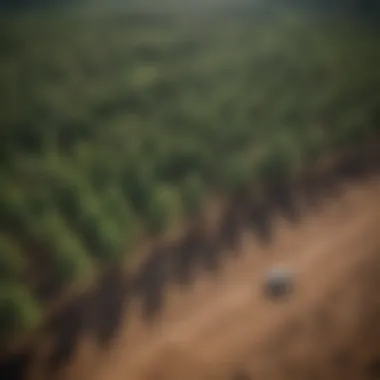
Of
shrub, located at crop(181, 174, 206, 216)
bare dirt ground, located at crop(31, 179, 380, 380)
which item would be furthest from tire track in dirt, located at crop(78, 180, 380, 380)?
shrub, located at crop(181, 174, 206, 216)

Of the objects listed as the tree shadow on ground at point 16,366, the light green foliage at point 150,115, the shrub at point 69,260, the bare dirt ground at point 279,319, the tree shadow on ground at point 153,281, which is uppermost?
the light green foliage at point 150,115

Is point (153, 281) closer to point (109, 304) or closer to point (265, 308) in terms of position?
point (109, 304)

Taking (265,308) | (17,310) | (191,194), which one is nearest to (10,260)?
(17,310)

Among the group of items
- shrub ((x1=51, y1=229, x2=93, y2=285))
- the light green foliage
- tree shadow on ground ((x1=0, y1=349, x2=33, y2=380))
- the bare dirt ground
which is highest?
the light green foliage

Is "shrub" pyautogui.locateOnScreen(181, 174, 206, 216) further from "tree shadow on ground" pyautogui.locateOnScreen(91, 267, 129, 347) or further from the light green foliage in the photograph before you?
"tree shadow on ground" pyautogui.locateOnScreen(91, 267, 129, 347)

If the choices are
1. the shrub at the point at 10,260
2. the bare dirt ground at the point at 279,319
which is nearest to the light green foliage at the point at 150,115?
the shrub at the point at 10,260

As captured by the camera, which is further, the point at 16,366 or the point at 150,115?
the point at 150,115

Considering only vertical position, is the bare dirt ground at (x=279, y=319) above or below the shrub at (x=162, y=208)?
below

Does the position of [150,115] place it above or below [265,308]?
above

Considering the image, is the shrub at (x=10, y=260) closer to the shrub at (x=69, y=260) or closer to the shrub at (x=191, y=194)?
the shrub at (x=69, y=260)
